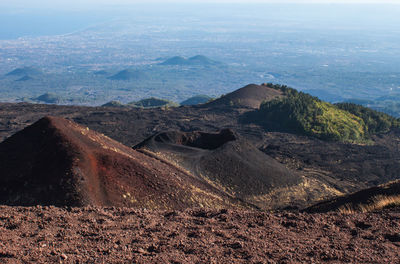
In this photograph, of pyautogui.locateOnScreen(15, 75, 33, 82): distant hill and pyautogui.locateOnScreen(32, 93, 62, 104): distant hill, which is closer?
pyautogui.locateOnScreen(32, 93, 62, 104): distant hill

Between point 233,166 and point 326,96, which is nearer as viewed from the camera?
point 233,166

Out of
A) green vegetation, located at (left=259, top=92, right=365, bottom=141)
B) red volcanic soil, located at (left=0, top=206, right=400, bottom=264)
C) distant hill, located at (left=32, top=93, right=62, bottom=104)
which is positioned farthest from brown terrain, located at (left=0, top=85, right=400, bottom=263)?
distant hill, located at (left=32, top=93, right=62, bottom=104)

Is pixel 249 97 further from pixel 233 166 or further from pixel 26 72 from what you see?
pixel 26 72

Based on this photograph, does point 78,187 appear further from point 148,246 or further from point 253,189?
point 253,189

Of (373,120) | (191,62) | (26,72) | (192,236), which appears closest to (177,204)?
(192,236)

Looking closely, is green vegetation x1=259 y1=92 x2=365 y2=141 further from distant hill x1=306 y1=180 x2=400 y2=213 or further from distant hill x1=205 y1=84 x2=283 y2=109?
distant hill x1=306 y1=180 x2=400 y2=213
